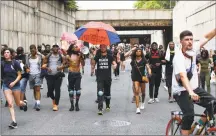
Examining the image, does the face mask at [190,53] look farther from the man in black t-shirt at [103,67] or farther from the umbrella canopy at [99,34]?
the man in black t-shirt at [103,67]

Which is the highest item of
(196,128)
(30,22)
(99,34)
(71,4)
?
(71,4)

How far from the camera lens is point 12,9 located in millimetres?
23234

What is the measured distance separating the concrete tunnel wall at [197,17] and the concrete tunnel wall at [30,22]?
10479mm

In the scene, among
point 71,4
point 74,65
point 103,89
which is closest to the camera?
point 74,65

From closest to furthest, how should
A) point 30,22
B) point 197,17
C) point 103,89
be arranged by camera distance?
point 103,89 < point 30,22 < point 197,17

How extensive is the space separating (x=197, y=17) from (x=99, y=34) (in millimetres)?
23308

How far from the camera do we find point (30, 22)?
2706 cm

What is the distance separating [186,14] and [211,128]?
34613 mm

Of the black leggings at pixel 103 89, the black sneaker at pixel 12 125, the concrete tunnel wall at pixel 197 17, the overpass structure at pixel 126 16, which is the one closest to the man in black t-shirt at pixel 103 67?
the black leggings at pixel 103 89

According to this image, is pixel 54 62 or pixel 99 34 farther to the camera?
pixel 54 62

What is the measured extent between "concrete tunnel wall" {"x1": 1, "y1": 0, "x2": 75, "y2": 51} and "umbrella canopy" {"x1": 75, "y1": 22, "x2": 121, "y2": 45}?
35.9 feet

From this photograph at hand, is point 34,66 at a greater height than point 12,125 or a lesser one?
greater

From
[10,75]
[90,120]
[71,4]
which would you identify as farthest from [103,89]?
[71,4]

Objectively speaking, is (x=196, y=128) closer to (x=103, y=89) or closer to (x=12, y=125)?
(x=12, y=125)
